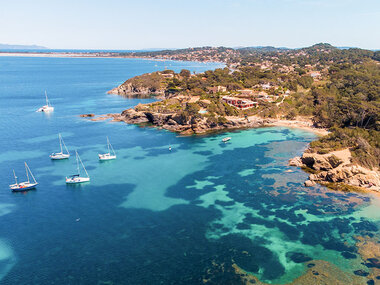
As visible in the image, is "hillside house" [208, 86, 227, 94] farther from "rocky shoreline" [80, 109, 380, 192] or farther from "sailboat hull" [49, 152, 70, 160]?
"sailboat hull" [49, 152, 70, 160]

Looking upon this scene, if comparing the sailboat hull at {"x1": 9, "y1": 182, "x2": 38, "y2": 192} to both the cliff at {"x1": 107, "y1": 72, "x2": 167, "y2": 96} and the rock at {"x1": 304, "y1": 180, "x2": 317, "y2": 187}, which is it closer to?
the rock at {"x1": 304, "y1": 180, "x2": 317, "y2": 187}

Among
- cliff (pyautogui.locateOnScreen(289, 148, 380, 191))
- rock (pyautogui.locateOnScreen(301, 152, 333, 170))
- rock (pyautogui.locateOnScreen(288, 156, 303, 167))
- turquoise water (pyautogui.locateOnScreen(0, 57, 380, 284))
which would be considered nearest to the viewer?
turquoise water (pyautogui.locateOnScreen(0, 57, 380, 284))

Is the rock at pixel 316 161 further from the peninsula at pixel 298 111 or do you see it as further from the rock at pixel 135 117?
the rock at pixel 135 117

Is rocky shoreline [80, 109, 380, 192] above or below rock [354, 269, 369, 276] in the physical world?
above

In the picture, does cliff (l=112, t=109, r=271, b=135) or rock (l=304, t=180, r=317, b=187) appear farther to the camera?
cliff (l=112, t=109, r=271, b=135)

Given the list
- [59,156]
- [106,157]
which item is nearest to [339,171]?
[106,157]

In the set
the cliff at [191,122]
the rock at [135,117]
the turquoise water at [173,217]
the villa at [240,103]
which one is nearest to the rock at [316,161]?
the turquoise water at [173,217]

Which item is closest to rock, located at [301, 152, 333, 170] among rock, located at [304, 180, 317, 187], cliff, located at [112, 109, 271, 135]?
rock, located at [304, 180, 317, 187]

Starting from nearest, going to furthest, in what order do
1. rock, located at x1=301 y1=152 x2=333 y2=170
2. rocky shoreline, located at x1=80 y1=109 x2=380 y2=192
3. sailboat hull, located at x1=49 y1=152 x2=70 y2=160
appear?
rocky shoreline, located at x1=80 y1=109 x2=380 y2=192
rock, located at x1=301 y1=152 x2=333 y2=170
sailboat hull, located at x1=49 y1=152 x2=70 y2=160

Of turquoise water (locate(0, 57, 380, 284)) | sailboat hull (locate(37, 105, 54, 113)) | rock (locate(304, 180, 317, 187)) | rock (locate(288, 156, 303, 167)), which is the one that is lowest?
turquoise water (locate(0, 57, 380, 284))
